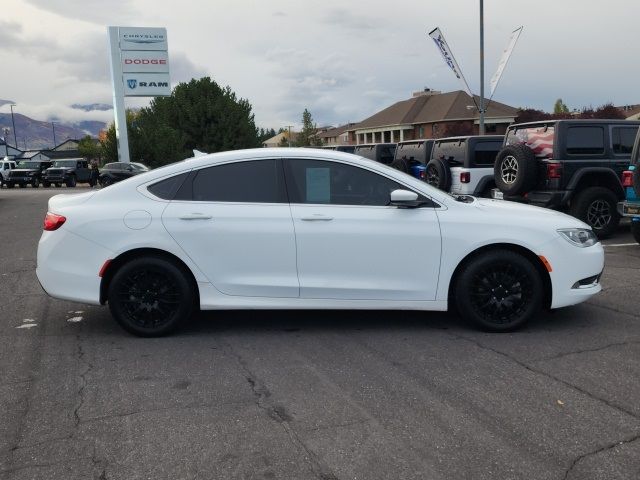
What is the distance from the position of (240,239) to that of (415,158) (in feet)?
30.9

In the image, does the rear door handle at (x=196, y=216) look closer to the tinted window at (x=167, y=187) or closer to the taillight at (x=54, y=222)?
the tinted window at (x=167, y=187)

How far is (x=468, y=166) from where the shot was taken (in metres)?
11.4

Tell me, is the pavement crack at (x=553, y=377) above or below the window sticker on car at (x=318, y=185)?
below

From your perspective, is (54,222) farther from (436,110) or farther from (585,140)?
(436,110)

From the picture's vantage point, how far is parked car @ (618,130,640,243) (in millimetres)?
8236

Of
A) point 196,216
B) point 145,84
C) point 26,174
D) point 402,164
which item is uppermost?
point 145,84

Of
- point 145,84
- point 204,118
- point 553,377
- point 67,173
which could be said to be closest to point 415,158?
point 553,377

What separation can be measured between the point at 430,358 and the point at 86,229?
2.96 metres

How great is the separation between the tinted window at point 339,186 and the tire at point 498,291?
37.9 inches

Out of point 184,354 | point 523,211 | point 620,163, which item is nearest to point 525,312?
point 523,211

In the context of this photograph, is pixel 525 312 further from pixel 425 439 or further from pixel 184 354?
→ pixel 184 354

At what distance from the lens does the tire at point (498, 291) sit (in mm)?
4949

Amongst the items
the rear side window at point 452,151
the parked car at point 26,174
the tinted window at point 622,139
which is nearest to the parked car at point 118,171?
the parked car at point 26,174

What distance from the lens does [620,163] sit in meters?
10.1
